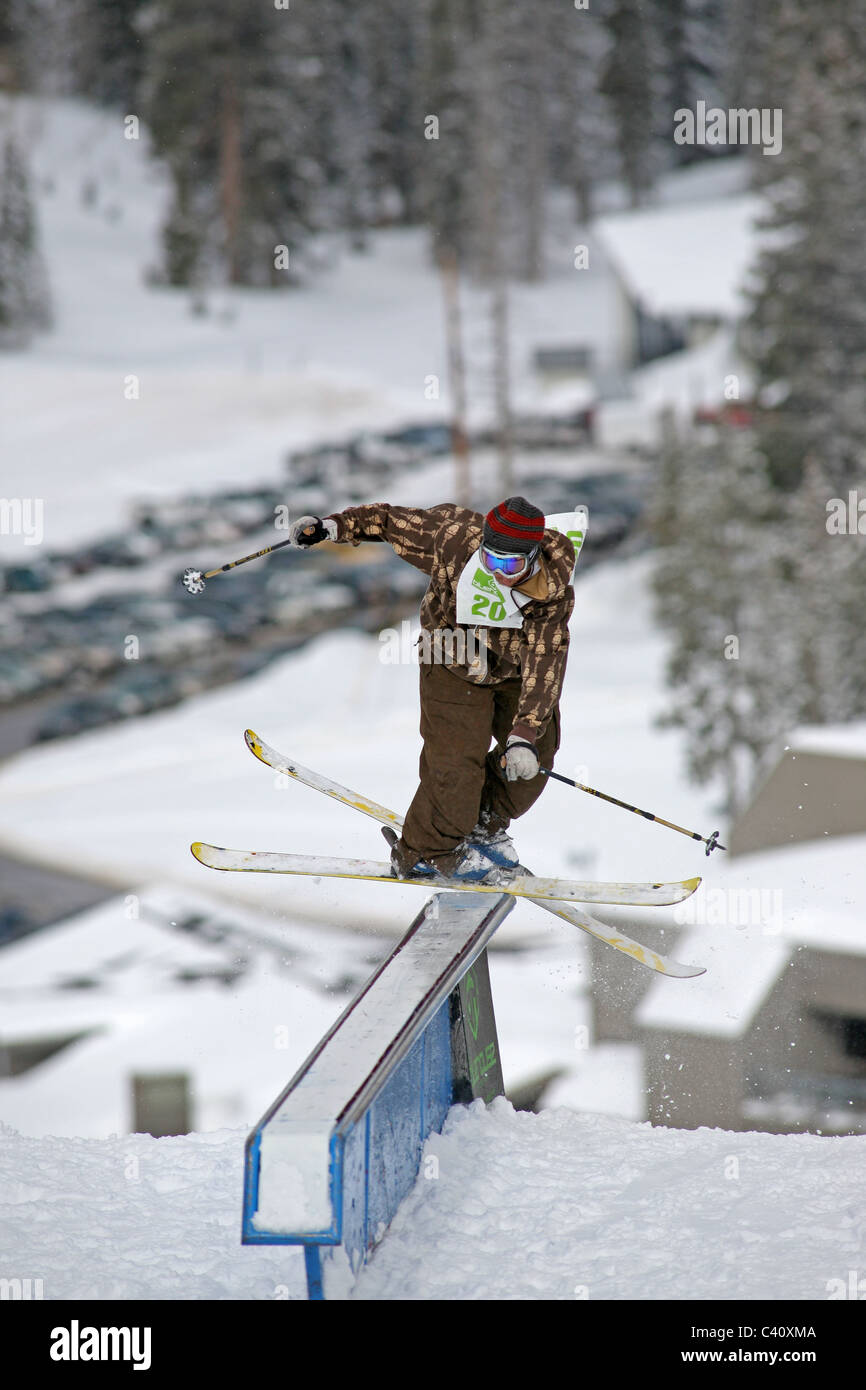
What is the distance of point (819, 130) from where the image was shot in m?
25.9

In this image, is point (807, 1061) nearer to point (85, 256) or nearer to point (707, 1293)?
point (707, 1293)

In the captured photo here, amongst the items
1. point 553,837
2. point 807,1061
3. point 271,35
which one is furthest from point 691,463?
point 271,35

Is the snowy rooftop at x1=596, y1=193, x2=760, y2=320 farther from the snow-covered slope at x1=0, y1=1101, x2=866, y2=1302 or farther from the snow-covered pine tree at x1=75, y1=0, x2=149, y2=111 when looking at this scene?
the snow-covered slope at x1=0, y1=1101, x2=866, y2=1302

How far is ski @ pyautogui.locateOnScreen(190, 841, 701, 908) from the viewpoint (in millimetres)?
4672

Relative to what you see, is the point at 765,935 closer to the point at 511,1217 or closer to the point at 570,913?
the point at 570,913

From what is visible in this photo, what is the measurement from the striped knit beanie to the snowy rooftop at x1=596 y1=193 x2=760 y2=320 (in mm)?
35355

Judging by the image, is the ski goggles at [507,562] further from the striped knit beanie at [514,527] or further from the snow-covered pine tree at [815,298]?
the snow-covered pine tree at [815,298]

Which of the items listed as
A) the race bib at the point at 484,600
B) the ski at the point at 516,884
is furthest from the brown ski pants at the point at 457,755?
the race bib at the point at 484,600

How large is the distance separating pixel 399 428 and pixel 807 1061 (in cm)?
3133

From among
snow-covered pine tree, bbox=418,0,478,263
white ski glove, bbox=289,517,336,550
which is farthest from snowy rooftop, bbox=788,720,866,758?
snow-covered pine tree, bbox=418,0,478,263

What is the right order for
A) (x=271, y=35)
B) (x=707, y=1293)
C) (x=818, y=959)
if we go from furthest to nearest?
(x=271, y=35), (x=818, y=959), (x=707, y=1293)

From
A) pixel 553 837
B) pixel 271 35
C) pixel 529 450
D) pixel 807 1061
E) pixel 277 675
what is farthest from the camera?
pixel 271 35

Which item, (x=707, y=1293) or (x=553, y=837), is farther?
(x=553, y=837)

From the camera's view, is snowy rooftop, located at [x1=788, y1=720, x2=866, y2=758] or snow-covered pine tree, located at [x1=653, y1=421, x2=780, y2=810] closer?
snowy rooftop, located at [x1=788, y1=720, x2=866, y2=758]
